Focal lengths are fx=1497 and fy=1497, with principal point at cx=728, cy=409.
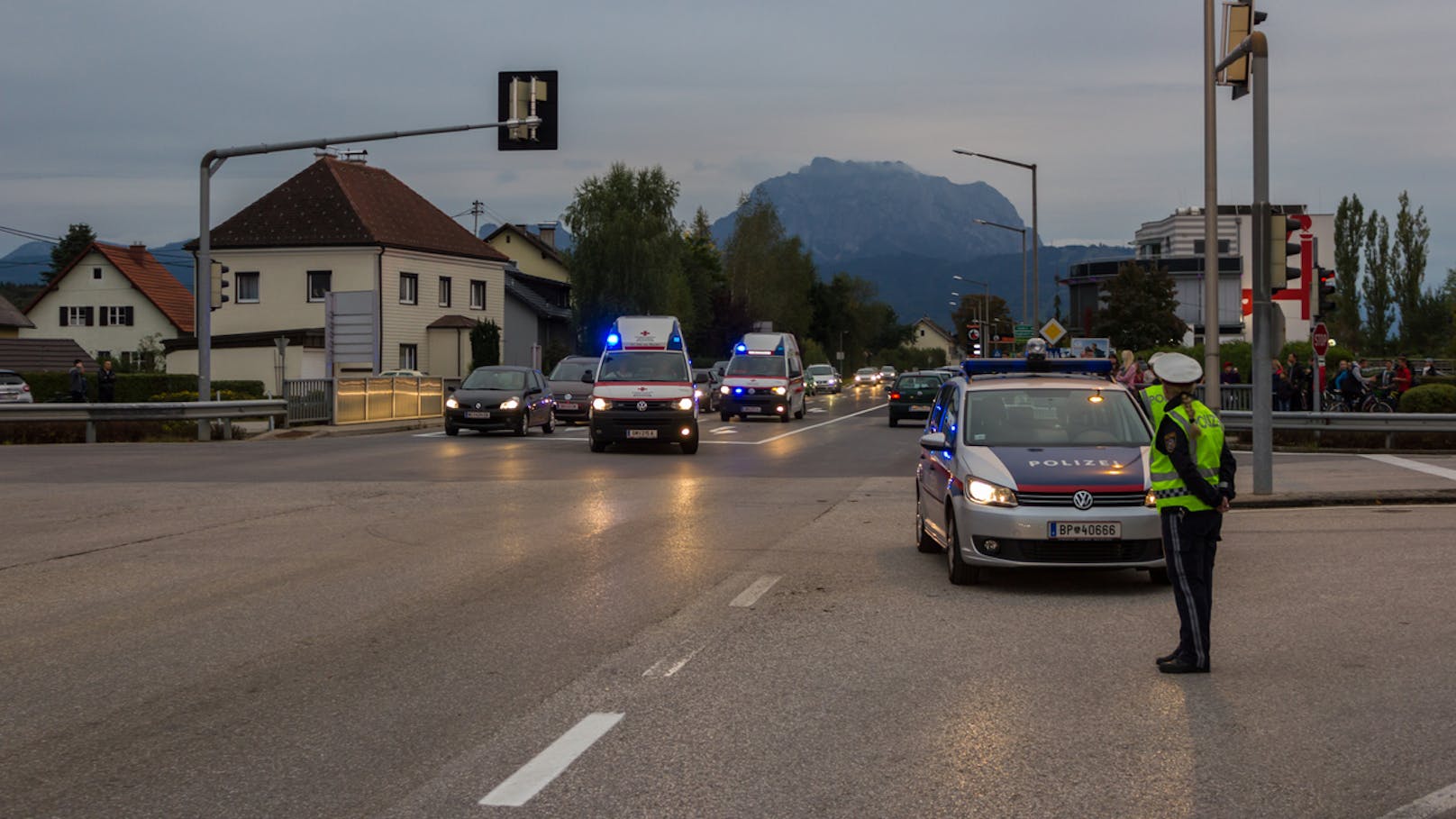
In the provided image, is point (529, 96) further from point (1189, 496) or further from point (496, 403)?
point (1189, 496)

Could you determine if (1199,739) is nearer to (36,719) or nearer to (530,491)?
(36,719)

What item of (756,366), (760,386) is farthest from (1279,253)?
(756,366)

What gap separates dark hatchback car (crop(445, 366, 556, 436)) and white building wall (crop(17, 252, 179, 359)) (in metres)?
55.6

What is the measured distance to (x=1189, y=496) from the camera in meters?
7.80

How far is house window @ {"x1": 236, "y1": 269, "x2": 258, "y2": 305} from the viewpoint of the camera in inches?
2438

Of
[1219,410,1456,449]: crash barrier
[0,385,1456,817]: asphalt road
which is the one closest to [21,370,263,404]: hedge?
[1219,410,1456,449]: crash barrier

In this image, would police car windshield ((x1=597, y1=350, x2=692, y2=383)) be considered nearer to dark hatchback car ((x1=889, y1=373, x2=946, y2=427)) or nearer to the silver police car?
dark hatchback car ((x1=889, y1=373, x2=946, y2=427))

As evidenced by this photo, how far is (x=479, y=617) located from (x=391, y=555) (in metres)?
3.26

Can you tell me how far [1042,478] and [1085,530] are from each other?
458 millimetres

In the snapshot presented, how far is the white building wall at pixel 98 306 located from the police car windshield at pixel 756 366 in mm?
49849

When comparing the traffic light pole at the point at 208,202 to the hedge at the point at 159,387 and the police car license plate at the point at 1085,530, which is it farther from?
the police car license plate at the point at 1085,530

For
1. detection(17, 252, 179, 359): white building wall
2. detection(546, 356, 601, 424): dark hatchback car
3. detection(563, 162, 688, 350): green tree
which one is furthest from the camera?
detection(17, 252, 179, 359): white building wall

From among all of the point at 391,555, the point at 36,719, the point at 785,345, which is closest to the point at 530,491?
the point at 391,555

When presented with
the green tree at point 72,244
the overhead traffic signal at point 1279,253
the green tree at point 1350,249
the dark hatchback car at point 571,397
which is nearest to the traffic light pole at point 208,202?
the dark hatchback car at point 571,397
